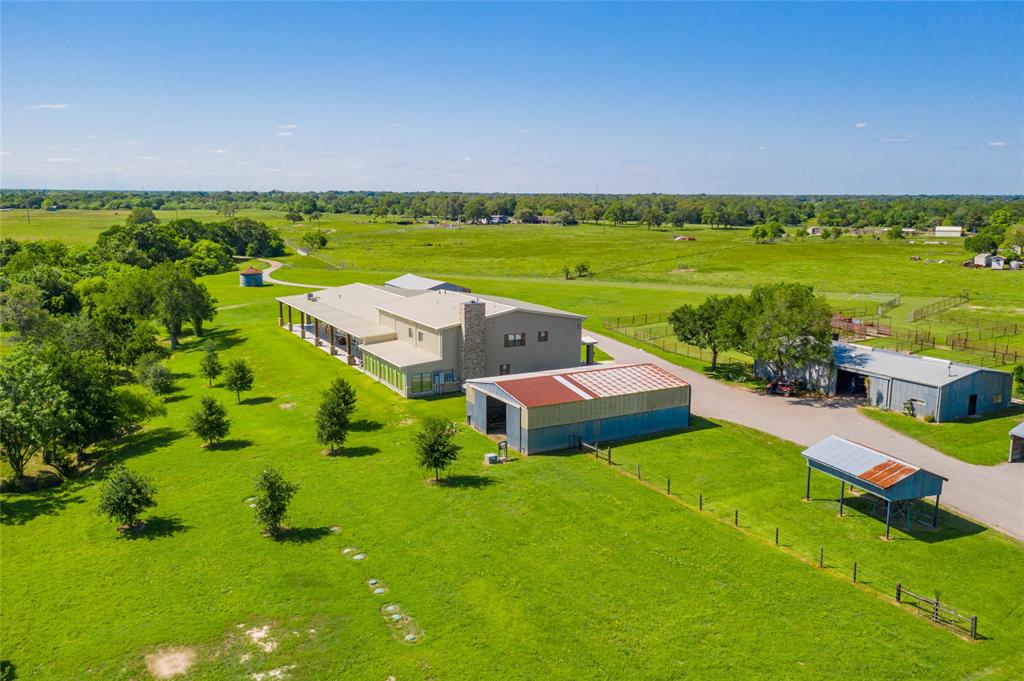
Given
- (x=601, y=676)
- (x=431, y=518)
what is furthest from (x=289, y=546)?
(x=601, y=676)

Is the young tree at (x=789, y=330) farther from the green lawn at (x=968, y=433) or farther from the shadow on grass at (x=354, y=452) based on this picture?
the shadow on grass at (x=354, y=452)

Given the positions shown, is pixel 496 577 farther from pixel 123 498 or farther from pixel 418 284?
pixel 418 284

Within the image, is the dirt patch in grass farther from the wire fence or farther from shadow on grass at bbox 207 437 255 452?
the wire fence

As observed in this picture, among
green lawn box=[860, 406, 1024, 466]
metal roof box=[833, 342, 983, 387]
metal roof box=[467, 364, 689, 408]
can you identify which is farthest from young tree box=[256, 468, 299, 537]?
metal roof box=[833, 342, 983, 387]

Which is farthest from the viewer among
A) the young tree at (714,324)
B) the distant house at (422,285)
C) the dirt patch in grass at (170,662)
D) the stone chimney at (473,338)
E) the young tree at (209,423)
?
the distant house at (422,285)

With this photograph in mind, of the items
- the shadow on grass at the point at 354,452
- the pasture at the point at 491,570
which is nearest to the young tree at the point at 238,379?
the pasture at the point at 491,570

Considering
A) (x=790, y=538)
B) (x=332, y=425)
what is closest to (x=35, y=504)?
(x=332, y=425)
